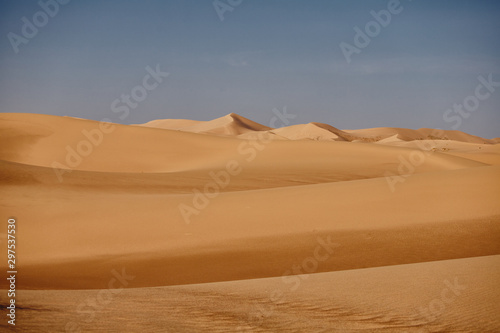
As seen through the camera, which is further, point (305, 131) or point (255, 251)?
point (305, 131)

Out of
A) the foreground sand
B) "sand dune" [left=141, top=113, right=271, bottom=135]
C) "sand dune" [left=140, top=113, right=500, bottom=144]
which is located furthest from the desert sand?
"sand dune" [left=141, top=113, right=271, bottom=135]

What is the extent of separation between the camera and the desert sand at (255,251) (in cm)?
518

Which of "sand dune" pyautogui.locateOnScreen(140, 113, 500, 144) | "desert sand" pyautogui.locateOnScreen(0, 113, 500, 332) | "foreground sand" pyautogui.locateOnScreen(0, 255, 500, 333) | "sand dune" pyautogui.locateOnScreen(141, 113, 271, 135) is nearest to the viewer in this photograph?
"foreground sand" pyautogui.locateOnScreen(0, 255, 500, 333)

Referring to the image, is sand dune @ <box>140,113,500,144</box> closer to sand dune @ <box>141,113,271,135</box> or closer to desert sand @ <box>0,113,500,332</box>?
sand dune @ <box>141,113,271,135</box>

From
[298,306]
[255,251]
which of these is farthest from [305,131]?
[298,306]

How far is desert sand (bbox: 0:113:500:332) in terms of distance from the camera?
5180 mm

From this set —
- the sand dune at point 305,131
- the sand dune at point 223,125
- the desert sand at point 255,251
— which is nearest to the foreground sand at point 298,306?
the desert sand at point 255,251

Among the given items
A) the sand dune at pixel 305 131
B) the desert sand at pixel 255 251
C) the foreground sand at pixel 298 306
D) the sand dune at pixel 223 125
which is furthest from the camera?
the sand dune at pixel 223 125

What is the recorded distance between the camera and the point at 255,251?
10.3 metres

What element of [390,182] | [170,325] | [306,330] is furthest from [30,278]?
[390,182]

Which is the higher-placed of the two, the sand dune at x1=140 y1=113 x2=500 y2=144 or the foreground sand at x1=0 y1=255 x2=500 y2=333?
the sand dune at x1=140 y1=113 x2=500 y2=144

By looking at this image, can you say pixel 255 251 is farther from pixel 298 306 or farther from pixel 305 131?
pixel 305 131

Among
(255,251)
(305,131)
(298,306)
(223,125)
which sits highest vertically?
(223,125)

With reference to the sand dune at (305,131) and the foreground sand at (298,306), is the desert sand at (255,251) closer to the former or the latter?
the foreground sand at (298,306)
